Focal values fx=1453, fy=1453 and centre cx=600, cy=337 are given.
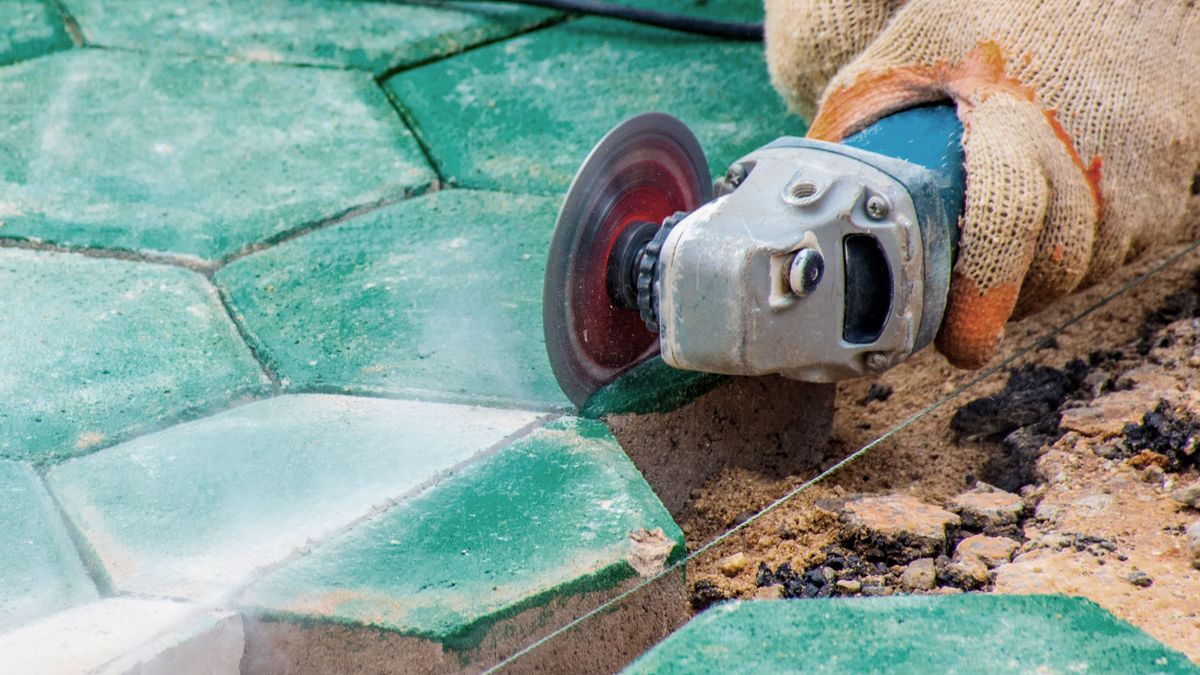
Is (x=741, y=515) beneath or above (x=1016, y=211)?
beneath

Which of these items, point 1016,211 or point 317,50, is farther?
point 317,50

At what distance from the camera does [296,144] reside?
9.19 ft

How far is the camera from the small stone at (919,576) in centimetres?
175

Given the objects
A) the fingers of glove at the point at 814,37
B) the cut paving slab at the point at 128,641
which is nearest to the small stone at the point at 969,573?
the cut paving slab at the point at 128,641

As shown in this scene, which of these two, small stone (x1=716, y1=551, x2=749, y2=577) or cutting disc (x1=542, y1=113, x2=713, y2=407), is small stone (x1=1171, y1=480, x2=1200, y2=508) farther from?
cutting disc (x1=542, y1=113, x2=713, y2=407)

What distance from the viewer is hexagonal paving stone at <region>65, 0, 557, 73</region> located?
317 centimetres

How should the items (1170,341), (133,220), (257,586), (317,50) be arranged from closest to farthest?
(257,586) < (1170,341) < (133,220) < (317,50)

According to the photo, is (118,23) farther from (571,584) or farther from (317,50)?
(571,584)

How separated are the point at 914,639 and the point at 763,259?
1.62ft

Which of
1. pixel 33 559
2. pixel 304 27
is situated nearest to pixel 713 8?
pixel 304 27

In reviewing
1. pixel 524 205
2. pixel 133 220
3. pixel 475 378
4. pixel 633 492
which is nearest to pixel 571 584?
pixel 633 492

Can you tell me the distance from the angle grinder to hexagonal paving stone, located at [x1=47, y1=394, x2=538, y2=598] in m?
0.20

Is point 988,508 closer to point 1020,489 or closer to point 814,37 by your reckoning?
point 1020,489

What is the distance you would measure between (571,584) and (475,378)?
50 centimetres
